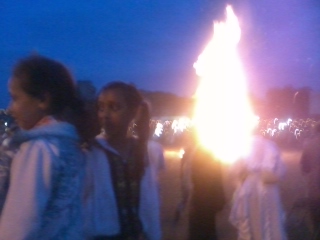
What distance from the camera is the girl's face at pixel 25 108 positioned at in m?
2.24

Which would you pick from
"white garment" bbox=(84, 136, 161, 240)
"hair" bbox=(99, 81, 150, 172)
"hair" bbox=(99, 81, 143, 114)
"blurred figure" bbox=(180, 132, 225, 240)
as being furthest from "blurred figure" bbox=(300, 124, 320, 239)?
"white garment" bbox=(84, 136, 161, 240)

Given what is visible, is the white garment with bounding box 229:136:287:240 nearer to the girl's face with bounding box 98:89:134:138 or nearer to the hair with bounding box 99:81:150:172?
the hair with bounding box 99:81:150:172

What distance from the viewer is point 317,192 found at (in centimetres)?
693

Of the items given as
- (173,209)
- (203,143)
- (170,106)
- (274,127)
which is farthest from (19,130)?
(274,127)

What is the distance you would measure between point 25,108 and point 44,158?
27 centimetres

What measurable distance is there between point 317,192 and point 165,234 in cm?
247

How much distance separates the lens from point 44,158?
6.79 feet

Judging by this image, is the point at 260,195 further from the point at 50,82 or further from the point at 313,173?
the point at 50,82

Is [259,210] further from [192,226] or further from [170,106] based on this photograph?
[170,106]

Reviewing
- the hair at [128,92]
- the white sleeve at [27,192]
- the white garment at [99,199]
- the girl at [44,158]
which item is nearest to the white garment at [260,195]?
the hair at [128,92]

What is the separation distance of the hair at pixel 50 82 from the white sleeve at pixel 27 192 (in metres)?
0.24

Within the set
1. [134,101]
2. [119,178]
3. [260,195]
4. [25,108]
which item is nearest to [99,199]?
[119,178]

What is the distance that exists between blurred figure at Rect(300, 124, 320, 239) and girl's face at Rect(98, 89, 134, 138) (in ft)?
14.5

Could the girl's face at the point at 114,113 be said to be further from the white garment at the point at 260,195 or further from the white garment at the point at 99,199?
the white garment at the point at 260,195
